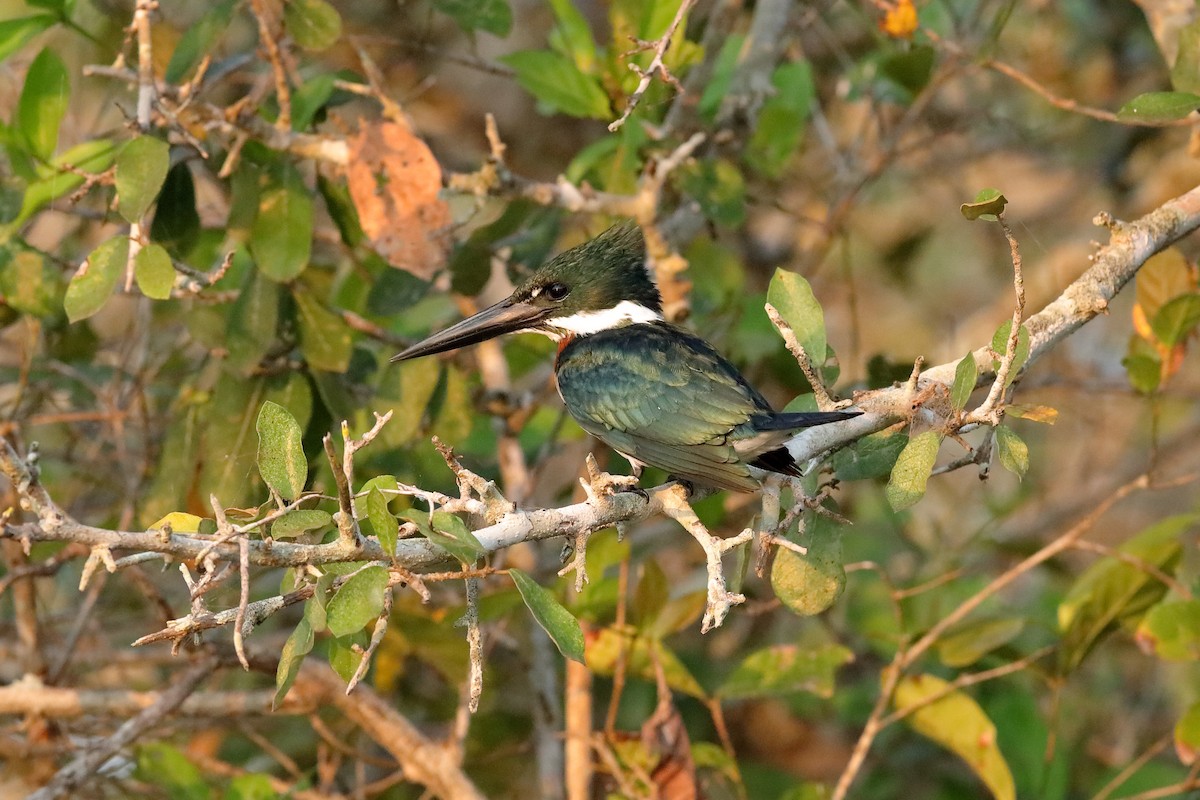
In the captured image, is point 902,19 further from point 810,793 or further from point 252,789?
point 252,789

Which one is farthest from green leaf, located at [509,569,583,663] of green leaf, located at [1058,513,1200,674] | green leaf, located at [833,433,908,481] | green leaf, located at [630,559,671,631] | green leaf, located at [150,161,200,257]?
green leaf, located at [1058,513,1200,674]

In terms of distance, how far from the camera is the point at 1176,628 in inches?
119

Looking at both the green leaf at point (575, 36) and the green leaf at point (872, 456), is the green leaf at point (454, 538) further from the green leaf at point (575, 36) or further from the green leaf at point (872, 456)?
the green leaf at point (575, 36)

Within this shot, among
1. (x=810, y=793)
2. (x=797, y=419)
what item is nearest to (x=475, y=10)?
(x=797, y=419)

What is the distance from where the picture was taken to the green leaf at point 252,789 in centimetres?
291

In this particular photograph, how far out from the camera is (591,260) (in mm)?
3404

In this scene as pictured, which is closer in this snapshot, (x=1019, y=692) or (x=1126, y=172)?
(x=1019, y=692)

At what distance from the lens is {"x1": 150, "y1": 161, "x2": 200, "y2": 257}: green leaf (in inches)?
117

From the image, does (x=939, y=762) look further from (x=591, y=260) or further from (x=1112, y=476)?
(x=591, y=260)

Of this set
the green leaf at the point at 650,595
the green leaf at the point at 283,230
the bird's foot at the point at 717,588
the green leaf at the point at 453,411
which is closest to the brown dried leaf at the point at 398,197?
the green leaf at the point at 283,230

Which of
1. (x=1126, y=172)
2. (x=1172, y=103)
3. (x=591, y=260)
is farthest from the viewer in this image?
(x=1126, y=172)

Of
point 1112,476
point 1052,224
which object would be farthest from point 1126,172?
point 1112,476

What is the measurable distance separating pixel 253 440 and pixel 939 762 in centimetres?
229

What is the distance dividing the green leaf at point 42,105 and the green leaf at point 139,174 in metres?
0.44
